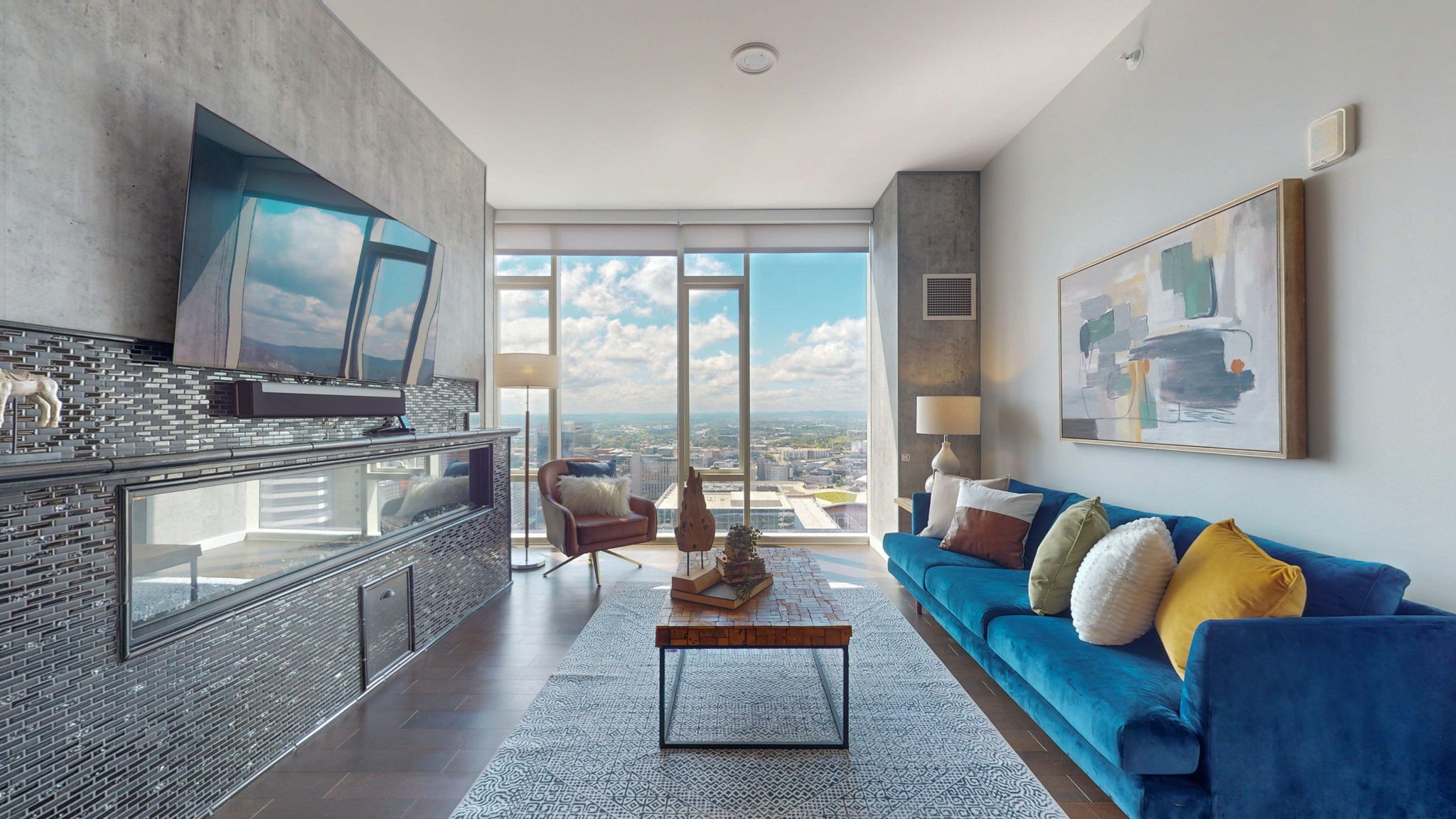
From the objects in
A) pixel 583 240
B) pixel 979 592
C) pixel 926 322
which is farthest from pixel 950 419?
pixel 583 240

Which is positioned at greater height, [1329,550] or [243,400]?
[243,400]

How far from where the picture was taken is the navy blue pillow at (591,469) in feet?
15.2

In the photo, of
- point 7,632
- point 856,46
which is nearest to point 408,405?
point 7,632

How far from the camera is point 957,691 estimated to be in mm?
2535

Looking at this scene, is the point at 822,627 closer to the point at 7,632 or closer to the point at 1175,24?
the point at 7,632

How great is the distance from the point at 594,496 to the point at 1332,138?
13.5 feet

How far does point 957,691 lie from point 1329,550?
1357 mm

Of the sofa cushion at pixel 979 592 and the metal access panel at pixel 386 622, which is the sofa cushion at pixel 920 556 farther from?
the metal access panel at pixel 386 622

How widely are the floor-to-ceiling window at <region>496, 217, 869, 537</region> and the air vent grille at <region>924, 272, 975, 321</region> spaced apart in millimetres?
924

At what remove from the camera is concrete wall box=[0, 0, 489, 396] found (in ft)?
4.82

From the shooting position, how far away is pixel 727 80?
3221mm

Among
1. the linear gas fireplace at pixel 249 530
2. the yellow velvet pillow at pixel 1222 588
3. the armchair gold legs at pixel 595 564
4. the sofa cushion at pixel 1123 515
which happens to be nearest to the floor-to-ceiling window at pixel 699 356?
the armchair gold legs at pixel 595 564

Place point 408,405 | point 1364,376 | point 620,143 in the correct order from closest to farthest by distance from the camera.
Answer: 1. point 1364,376
2. point 408,405
3. point 620,143

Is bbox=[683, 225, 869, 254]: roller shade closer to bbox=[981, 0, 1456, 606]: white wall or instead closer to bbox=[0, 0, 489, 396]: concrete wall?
bbox=[981, 0, 1456, 606]: white wall
